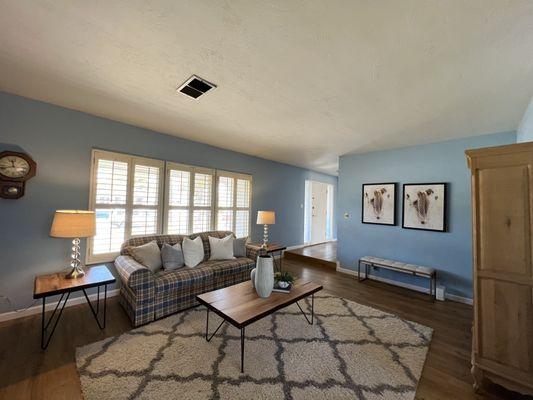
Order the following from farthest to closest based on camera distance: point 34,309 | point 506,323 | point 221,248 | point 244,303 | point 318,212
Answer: point 318,212
point 221,248
point 34,309
point 244,303
point 506,323

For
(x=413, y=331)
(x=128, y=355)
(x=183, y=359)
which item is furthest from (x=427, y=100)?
(x=128, y=355)

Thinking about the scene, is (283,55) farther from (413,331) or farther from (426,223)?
(426,223)

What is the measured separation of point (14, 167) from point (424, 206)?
5587 mm

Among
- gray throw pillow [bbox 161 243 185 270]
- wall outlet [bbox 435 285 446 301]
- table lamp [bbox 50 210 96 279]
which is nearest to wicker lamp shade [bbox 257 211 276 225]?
gray throw pillow [bbox 161 243 185 270]

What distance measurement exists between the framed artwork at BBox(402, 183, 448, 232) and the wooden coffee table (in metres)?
2.40

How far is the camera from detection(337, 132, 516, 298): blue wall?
3291 mm

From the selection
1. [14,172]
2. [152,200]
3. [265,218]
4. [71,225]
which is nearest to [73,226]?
[71,225]

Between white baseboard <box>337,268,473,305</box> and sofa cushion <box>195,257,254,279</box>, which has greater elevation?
sofa cushion <box>195,257,254,279</box>

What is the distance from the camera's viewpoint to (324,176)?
24.2 ft

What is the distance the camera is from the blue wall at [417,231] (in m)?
3.29

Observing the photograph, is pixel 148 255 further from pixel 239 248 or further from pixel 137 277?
pixel 239 248

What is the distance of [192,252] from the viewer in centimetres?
317

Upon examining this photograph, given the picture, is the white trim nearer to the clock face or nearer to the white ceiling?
the white ceiling

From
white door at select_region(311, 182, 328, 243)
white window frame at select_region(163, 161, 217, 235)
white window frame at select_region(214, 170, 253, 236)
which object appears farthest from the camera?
white door at select_region(311, 182, 328, 243)
